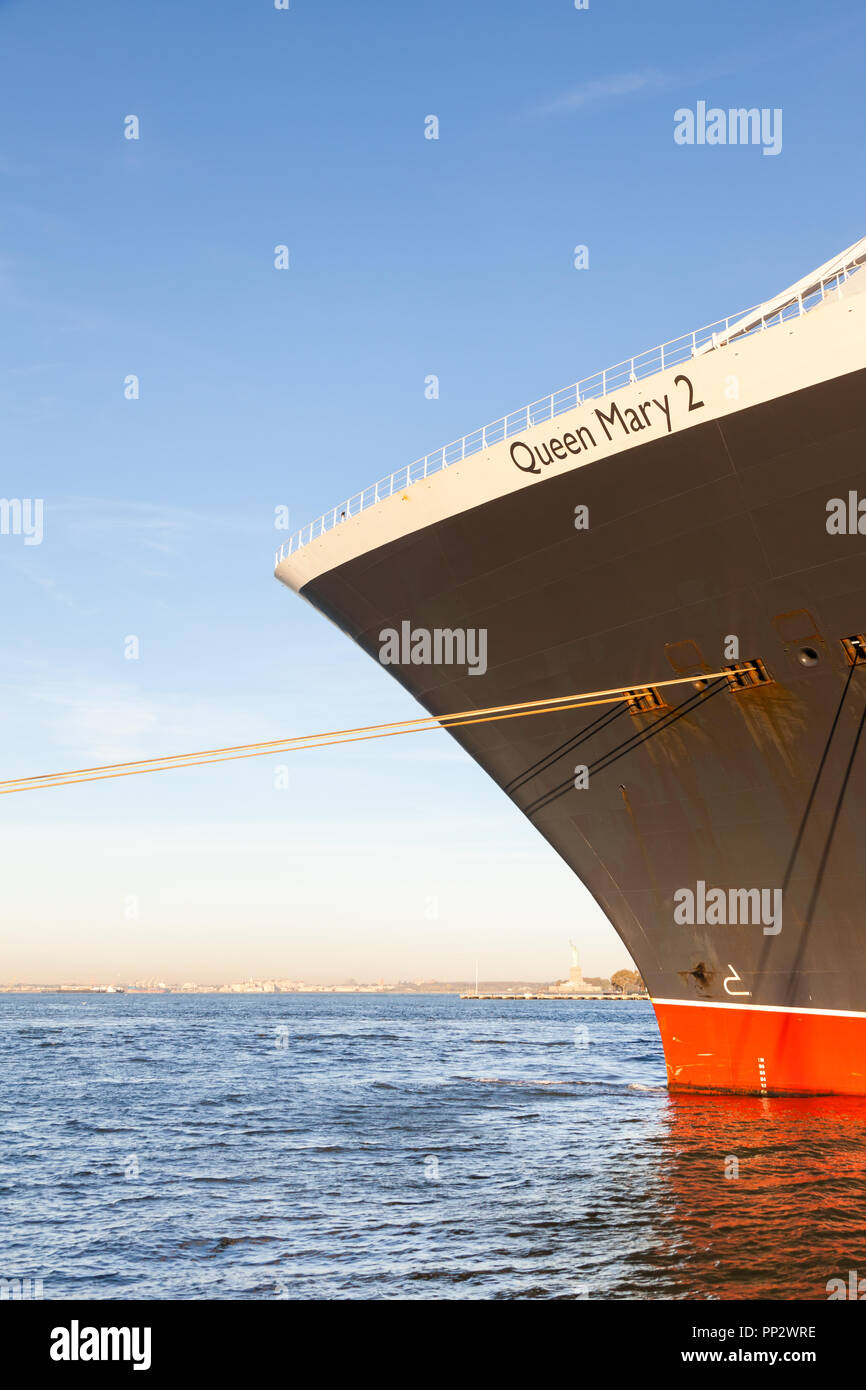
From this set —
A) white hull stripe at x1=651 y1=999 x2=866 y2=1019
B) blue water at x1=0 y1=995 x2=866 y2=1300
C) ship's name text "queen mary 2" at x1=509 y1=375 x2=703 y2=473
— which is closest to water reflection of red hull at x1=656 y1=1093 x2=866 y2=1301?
blue water at x1=0 y1=995 x2=866 y2=1300

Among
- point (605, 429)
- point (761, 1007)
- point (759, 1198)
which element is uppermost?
point (605, 429)

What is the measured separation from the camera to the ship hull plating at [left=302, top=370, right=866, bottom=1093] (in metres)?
12.9

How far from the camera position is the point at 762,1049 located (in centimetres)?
1573

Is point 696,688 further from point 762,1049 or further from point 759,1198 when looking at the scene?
point 759,1198

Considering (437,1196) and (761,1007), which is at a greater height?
(761,1007)

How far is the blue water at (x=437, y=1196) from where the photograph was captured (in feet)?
32.7

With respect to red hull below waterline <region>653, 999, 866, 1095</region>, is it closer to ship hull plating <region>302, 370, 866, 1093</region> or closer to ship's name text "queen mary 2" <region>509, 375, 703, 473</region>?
ship hull plating <region>302, 370, 866, 1093</region>

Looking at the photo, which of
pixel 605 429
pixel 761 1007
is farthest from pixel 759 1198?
pixel 605 429

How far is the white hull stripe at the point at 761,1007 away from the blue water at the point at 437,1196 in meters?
1.22

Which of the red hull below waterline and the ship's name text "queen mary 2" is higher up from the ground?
the ship's name text "queen mary 2"

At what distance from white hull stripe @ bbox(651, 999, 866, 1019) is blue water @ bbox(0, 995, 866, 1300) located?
1222mm

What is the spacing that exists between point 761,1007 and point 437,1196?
5.78 meters

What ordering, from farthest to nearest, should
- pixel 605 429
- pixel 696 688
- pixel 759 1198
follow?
pixel 696 688
pixel 605 429
pixel 759 1198

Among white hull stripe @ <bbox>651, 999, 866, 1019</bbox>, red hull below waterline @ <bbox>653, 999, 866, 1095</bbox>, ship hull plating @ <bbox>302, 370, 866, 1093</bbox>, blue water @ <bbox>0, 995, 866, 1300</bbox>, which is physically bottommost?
blue water @ <bbox>0, 995, 866, 1300</bbox>
